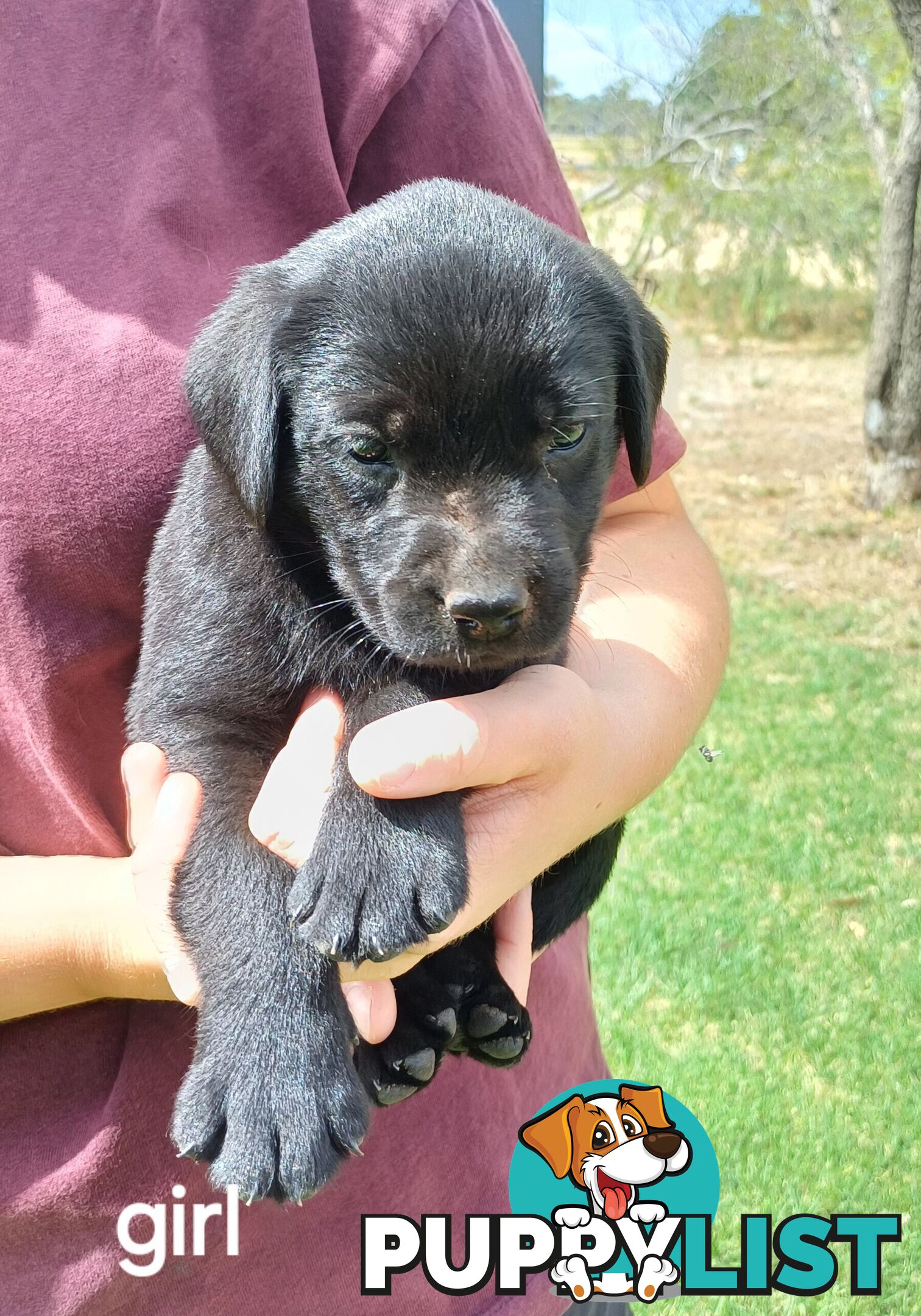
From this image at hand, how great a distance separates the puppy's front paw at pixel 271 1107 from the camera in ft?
4.36

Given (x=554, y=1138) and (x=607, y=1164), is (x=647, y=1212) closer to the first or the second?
(x=607, y=1164)

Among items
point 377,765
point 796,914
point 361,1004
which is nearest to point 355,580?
point 377,765

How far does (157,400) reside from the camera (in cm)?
155

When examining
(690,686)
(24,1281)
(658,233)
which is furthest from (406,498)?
(658,233)

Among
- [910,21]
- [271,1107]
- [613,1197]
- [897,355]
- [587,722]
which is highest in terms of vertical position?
[910,21]

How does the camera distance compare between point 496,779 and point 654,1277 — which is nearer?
point 496,779

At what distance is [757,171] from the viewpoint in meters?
8.92

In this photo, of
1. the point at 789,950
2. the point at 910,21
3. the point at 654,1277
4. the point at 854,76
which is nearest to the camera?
the point at 654,1277

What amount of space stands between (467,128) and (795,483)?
7396 millimetres

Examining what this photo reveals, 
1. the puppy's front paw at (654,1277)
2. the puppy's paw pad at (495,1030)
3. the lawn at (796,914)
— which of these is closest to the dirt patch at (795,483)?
the lawn at (796,914)

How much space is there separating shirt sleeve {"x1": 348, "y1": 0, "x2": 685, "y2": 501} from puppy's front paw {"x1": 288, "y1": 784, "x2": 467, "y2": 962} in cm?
63

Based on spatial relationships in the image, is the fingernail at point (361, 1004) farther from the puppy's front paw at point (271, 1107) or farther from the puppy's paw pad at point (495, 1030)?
the puppy's paw pad at point (495, 1030)

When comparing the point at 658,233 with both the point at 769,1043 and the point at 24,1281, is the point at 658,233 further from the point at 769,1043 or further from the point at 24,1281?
the point at 24,1281

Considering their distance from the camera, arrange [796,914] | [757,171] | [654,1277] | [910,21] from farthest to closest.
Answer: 1. [757,171]
2. [910,21]
3. [796,914]
4. [654,1277]
